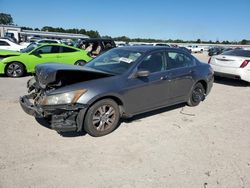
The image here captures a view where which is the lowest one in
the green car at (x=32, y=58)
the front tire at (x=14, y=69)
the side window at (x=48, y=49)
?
the front tire at (x=14, y=69)

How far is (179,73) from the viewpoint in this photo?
5.97 m

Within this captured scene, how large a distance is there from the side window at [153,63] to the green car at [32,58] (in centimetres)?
677

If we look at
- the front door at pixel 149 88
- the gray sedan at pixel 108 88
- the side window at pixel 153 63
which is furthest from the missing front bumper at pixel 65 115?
the side window at pixel 153 63

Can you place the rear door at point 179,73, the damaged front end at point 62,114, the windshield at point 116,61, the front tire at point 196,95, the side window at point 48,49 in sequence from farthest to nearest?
the side window at point 48,49 < the front tire at point 196,95 < the rear door at point 179,73 < the windshield at point 116,61 < the damaged front end at point 62,114

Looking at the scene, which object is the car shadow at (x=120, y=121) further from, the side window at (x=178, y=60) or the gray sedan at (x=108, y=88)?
the side window at (x=178, y=60)

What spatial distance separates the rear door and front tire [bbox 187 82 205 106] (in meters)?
0.32

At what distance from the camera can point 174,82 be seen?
584 cm

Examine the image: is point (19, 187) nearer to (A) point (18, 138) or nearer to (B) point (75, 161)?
(B) point (75, 161)

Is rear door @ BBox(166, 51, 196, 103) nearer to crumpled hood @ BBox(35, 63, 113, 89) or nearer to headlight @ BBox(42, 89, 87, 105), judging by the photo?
crumpled hood @ BBox(35, 63, 113, 89)

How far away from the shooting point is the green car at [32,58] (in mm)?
10664

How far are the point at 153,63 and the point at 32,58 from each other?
7089mm

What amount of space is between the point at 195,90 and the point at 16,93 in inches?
200

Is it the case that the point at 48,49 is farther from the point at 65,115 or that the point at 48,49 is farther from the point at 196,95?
the point at 65,115

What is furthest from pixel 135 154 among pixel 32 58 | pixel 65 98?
pixel 32 58
